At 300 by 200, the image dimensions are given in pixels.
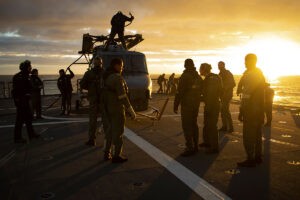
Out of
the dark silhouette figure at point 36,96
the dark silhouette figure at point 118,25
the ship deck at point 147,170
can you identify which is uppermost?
the dark silhouette figure at point 118,25

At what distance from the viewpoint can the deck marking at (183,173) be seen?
436cm

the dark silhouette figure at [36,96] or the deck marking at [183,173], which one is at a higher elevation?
the dark silhouette figure at [36,96]

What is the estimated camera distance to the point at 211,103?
667cm

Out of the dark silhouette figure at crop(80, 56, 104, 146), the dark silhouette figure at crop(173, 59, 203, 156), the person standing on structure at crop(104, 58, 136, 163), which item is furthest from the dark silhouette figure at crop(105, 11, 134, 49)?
the person standing on structure at crop(104, 58, 136, 163)

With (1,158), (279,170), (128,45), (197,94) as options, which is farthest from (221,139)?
(128,45)

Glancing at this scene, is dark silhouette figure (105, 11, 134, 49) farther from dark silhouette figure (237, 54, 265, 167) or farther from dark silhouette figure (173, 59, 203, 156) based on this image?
dark silhouette figure (237, 54, 265, 167)

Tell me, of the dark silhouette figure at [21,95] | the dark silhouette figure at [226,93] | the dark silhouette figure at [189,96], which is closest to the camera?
the dark silhouette figure at [189,96]

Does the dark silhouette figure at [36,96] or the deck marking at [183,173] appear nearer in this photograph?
the deck marking at [183,173]

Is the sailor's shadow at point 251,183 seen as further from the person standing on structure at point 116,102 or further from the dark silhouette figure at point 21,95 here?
the dark silhouette figure at point 21,95

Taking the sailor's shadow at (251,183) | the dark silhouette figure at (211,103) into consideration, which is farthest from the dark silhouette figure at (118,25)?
the sailor's shadow at (251,183)

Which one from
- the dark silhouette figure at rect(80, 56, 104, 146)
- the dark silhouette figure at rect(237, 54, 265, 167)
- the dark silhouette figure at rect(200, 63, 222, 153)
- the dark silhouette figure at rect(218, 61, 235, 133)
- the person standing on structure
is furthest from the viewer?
the dark silhouette figure at rect(218, 61, 235, 133)

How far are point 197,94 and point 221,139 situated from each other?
2.06m

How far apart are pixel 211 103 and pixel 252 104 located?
49.0 inches

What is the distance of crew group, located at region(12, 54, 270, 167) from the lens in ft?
18.3
